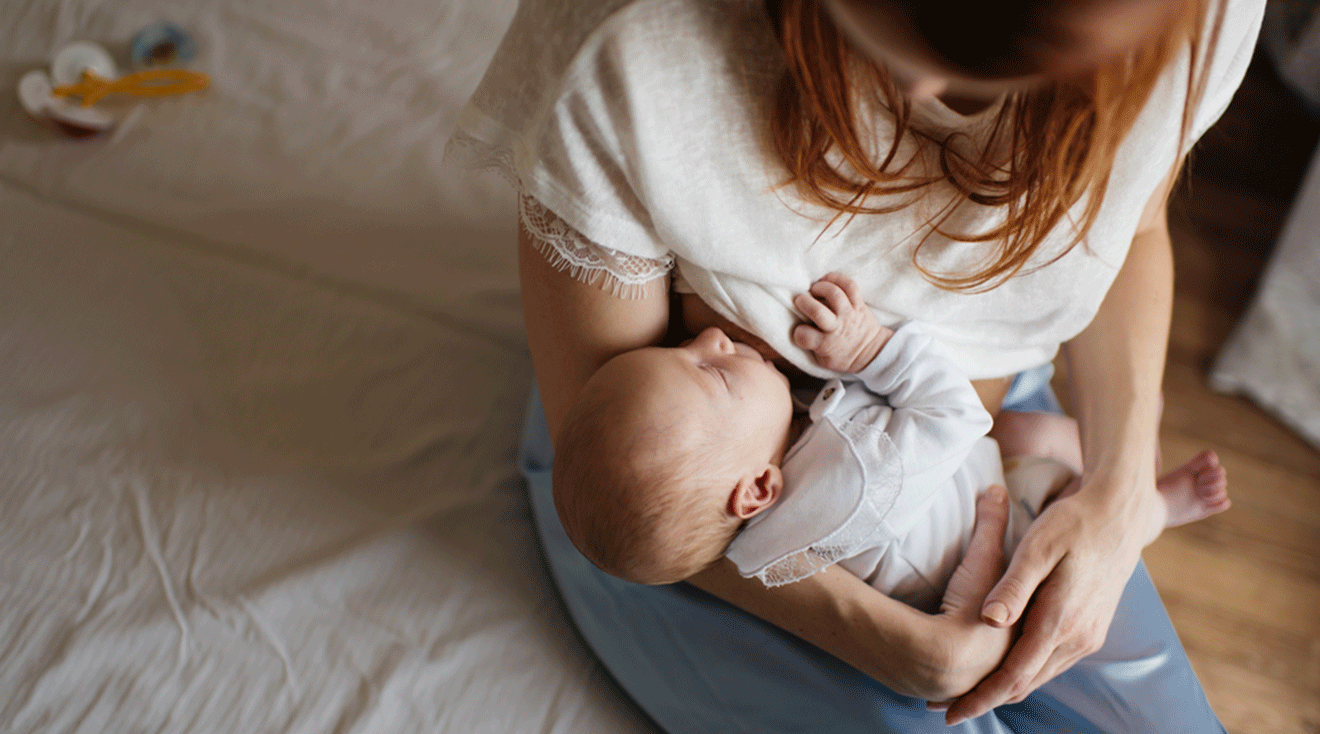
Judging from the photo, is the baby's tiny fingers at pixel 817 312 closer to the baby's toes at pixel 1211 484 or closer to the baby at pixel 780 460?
the baby at pixel 780 460

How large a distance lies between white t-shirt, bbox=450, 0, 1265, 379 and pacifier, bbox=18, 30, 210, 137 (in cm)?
108

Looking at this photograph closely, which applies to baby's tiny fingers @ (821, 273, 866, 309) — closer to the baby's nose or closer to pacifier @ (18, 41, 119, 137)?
the baby's nose

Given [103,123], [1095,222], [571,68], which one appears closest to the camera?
[571,68]

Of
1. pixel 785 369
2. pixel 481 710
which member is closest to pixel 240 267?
pixel 481 710

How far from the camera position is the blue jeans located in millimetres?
802

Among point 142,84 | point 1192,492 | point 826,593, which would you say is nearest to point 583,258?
point 826,593

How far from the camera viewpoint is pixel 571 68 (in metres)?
0.64

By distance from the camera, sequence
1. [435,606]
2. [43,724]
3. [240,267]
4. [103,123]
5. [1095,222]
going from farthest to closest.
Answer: [103,123] → [240,267] → [435,606] → [43,724] → [1095,222]

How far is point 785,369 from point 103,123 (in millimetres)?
1348

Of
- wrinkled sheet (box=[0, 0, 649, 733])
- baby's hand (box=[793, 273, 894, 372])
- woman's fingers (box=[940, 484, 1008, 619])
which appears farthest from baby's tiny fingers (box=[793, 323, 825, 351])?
wrinkled sheet (box=[0, 0, 649, 733])

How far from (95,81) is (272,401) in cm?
78

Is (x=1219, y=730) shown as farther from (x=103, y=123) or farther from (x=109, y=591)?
(x=103, y=123)

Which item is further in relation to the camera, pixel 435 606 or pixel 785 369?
pixel 435 606

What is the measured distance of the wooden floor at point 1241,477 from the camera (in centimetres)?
133
